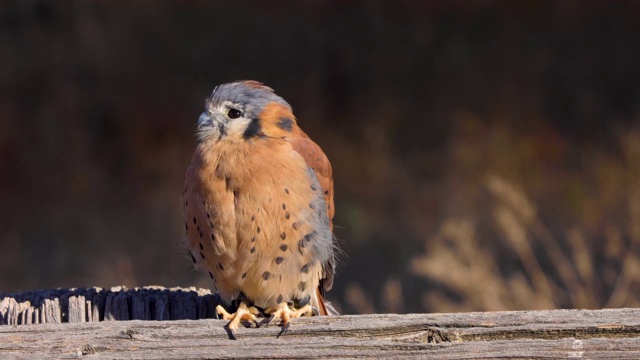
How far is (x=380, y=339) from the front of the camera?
2.26m

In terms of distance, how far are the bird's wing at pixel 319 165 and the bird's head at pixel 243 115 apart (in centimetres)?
6

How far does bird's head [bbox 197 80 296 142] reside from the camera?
10.8 ft

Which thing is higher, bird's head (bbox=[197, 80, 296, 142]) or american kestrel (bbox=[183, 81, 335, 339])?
bird's head (bbox=[197, 80, 296, 142])

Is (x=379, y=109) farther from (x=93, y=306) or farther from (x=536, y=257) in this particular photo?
(x=93, y=306)

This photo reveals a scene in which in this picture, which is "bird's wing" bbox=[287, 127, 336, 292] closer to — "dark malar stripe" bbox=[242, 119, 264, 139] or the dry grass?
"dark malar stripe" bbox=[242, 119, 264, 139]

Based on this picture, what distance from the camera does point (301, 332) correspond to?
230 centimetres

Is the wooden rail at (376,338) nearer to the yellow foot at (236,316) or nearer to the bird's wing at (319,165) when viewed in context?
the yellow foot at (236,316)

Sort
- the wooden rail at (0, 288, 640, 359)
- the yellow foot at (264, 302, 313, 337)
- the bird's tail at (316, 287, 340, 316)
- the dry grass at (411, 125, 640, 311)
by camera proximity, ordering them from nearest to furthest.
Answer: the wooden rail at (0, 288, 640, 359) < the yellow foot at (264, 302, 313, 337) < the bird's tail at (316, 287, 340, 316) < the dry grass at (411, 125, 640, 311)

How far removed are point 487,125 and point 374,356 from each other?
5.40 metres

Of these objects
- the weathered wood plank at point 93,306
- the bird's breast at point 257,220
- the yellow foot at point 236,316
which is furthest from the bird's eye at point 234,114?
the weathered wood plank at point 93,306

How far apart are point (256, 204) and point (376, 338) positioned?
1.05 meters

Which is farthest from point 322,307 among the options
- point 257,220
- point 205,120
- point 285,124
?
point 205,120

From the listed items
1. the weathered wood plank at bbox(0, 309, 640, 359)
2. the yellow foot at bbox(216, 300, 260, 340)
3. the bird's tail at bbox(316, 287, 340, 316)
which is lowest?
the weathered wood plank at bbox(0, 309, 640, 359)

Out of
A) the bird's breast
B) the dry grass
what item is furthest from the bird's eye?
the dry grass
